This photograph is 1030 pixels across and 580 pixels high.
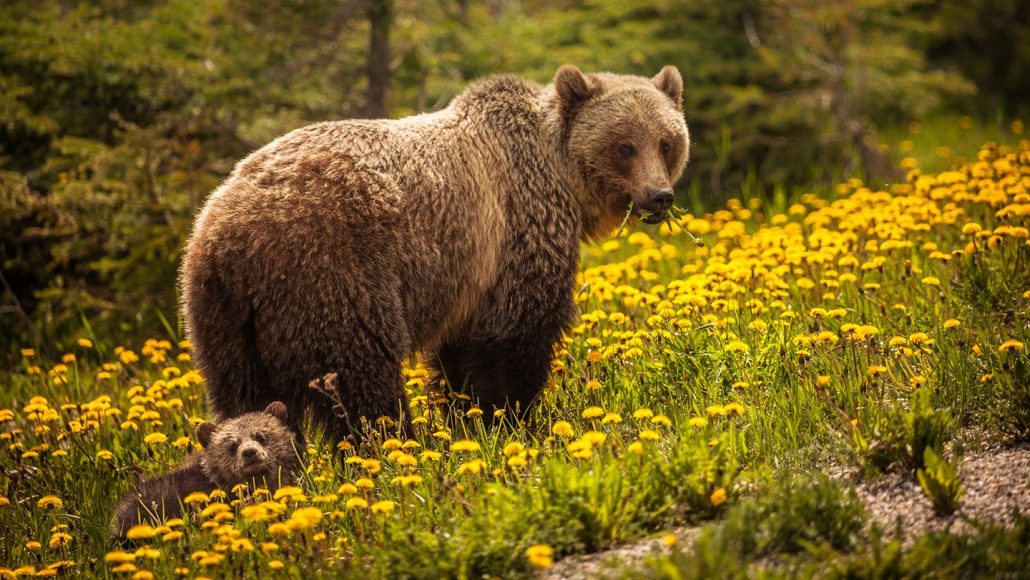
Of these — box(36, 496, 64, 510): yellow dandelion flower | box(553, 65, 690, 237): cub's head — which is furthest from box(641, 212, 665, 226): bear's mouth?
box(36, 496, 64, 510): yellow dandelion flower

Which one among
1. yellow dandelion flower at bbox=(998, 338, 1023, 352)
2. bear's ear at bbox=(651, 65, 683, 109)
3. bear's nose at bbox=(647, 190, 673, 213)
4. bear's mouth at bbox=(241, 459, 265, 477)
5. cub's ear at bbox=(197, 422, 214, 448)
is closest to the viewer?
yellow dandelion flower at bbox=(998, 338, 1023, 352)

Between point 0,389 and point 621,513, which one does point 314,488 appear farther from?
point 0,389

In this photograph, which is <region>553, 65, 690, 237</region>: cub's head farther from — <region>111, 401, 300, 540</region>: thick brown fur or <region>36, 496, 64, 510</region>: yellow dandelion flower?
<region>36, 496, 64, 510</region>: yellow dandelion flower

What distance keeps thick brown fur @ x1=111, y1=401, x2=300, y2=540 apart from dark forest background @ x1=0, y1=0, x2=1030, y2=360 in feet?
9.18

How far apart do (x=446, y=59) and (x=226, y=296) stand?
4957 millimetres

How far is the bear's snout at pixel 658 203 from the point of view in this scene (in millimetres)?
5824

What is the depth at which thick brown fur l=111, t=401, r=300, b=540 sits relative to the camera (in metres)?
4.78

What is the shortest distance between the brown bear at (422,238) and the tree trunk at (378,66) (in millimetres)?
2947

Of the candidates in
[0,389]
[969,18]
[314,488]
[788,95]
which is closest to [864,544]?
[314,488]

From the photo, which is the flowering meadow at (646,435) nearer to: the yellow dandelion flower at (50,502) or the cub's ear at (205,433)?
the yellow dandelion flower at (50,502)

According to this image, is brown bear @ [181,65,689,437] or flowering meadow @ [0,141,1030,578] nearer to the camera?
flowering meadow @ [0,141,1030,578]

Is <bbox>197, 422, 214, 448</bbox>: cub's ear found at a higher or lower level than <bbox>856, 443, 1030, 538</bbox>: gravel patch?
lower

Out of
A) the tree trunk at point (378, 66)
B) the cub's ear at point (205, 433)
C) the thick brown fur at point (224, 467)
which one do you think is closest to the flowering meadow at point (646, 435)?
the thick brown fur at point (224, 467)

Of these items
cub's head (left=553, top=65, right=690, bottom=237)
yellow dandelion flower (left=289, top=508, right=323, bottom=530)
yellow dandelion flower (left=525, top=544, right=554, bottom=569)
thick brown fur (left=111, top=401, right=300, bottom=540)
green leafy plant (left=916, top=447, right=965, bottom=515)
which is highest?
cub's head (left=553, top=65, right=690, bottom=237)
